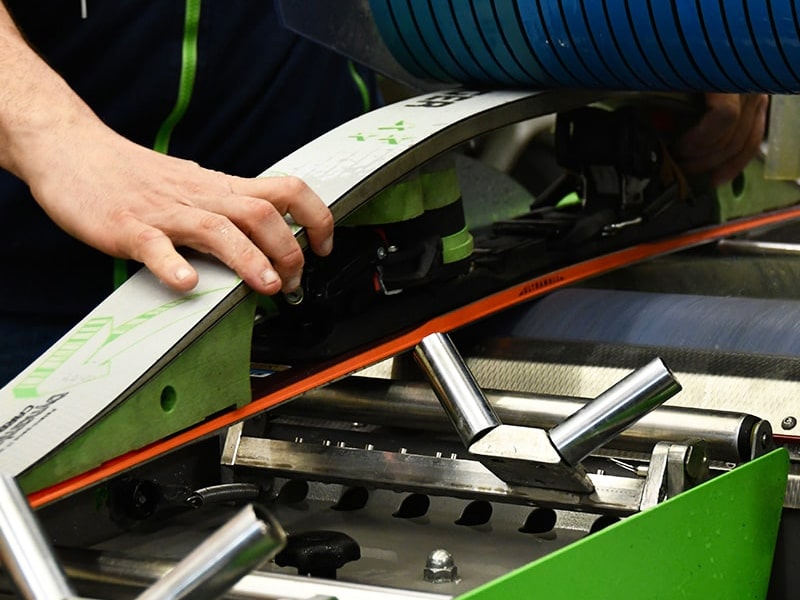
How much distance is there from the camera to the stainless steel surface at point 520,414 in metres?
1.09

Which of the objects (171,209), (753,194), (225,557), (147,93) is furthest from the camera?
(753,194)

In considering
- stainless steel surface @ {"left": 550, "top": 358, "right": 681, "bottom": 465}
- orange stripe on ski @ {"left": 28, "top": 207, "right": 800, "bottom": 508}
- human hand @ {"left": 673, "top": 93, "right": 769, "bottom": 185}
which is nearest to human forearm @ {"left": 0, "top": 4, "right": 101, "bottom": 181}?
orange stripe on ski @ {"left": 28, "top": 207, "right": 800, "bottom": 508}

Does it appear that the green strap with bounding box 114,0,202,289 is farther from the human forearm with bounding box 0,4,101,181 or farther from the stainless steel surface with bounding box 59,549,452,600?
the stainless steel surface with bounding box 59,549,452,600

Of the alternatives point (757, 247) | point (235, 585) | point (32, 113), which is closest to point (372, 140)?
point (32, 113)

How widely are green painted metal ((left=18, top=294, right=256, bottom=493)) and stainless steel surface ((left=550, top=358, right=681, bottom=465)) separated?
26 centimetres

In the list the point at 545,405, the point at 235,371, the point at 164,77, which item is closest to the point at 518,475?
the point at 545,405

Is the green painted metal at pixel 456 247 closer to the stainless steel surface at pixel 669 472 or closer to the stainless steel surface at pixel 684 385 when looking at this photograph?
the stainless steel surface at pixel 684 385

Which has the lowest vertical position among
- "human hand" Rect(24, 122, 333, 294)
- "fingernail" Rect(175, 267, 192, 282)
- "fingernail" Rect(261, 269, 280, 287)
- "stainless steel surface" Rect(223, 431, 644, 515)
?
"stainless steel surface" Rect(223, 431, 644, 515)

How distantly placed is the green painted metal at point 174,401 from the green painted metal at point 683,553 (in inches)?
12.9

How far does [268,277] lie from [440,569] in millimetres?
255

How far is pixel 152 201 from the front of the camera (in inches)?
42.8

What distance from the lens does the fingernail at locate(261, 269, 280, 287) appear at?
A: 106cm

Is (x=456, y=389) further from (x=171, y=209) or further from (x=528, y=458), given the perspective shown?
(x=171, y=209)

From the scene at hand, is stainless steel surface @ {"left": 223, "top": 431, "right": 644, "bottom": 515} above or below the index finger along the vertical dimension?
below
